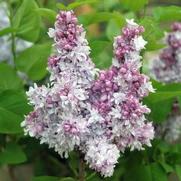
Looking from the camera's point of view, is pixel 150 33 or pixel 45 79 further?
pixel 45 79

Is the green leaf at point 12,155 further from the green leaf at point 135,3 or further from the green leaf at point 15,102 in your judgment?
the green leaf at point 135,3

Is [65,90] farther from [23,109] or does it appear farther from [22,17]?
[22,17]

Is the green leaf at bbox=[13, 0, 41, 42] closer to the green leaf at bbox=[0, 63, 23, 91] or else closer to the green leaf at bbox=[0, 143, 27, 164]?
the green leaf at bbox=[0, 63, 23, 91]

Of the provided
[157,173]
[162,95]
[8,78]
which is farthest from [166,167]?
[8,78]

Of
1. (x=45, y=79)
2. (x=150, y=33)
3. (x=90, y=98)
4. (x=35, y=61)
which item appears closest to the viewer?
(x=90, y=98)

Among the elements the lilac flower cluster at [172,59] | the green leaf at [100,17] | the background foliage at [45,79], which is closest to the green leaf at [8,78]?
A: the background foliage at [45,79]

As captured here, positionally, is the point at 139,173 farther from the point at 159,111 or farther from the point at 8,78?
the point at 8,78
